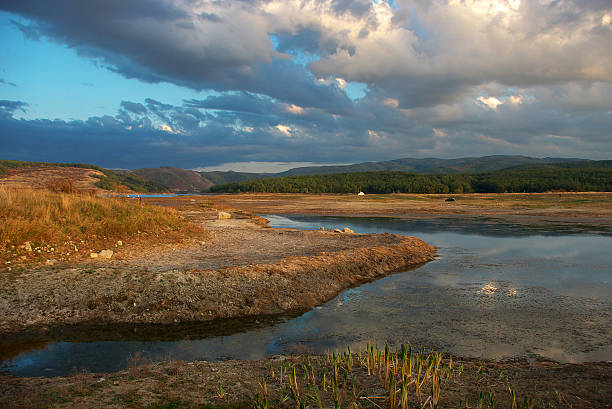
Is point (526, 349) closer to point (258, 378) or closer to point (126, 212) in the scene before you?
point (258, 378)

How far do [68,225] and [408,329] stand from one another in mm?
15756

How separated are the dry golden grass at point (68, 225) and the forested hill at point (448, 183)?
122840mm

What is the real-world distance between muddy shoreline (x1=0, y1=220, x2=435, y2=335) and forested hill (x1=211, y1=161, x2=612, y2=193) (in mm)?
123089

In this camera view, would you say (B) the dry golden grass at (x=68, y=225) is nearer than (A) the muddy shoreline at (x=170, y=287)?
No

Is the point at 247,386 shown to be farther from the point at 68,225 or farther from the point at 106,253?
the point at 68,225

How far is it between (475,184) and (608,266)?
Answer: 13318 centimetres

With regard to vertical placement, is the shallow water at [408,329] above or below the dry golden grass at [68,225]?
below

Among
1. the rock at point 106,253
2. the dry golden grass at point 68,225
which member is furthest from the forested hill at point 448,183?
the rock at point 106,253

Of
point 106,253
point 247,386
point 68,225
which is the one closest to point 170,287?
point 106,253

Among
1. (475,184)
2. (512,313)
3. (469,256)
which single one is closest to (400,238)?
(469,256)

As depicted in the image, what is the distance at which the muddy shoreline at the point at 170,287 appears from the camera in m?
10.4

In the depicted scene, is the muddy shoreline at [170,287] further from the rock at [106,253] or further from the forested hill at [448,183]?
the forested hill at [448,183]

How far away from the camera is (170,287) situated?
11.6 m

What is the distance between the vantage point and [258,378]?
6.52 m
